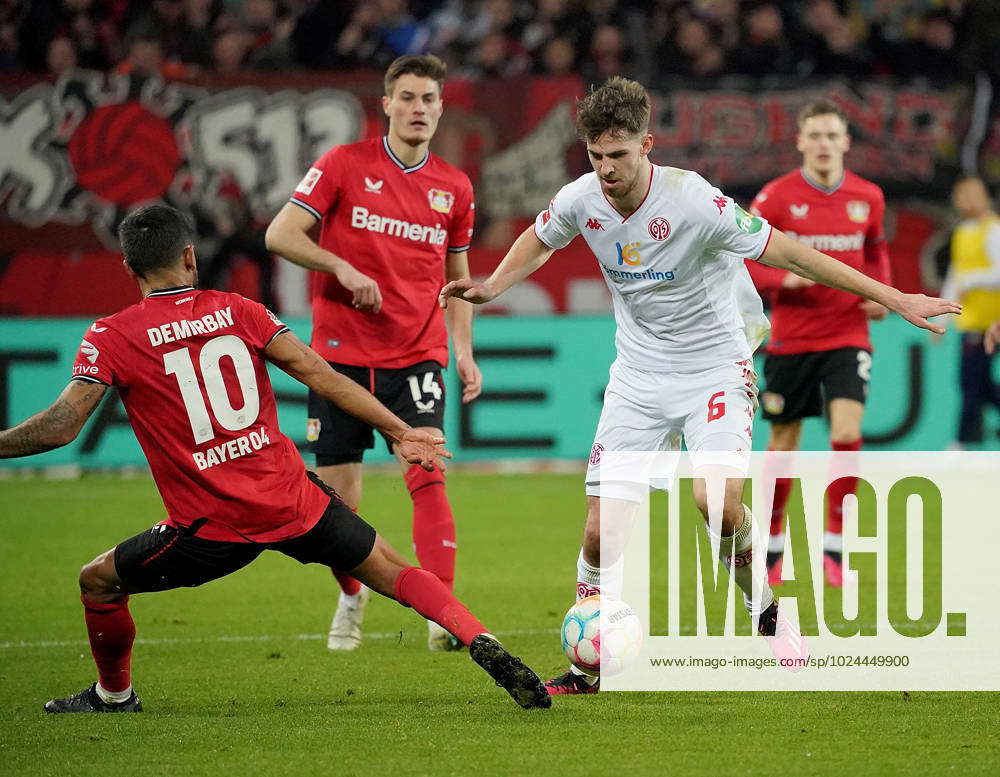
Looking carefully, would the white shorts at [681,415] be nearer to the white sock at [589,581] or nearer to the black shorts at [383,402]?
the white sock at [589,581]

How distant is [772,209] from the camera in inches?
323

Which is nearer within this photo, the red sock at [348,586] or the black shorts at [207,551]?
the black shorts at [207,551]

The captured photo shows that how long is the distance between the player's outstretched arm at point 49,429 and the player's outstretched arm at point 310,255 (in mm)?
1551

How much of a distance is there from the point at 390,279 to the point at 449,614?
2.13m

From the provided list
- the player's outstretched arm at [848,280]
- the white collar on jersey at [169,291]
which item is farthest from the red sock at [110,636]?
the player's outstretched arm at [848,280]

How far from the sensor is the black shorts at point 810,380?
812 centimetres

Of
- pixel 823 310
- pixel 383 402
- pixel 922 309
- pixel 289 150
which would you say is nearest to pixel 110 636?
pixel 383 402

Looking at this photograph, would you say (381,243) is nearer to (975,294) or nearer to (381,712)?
(381,712)

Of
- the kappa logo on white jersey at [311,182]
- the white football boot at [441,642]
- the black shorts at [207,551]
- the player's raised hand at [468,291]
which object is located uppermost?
the kappa logo on white jersey at [311,182]

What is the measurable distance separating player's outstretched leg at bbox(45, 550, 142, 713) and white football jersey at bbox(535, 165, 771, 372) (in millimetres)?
1989

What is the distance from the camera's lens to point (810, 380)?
324 inches

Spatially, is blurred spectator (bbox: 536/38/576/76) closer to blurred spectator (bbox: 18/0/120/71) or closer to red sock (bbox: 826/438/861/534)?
blurred spectator (bbox: 18/0/120/71)

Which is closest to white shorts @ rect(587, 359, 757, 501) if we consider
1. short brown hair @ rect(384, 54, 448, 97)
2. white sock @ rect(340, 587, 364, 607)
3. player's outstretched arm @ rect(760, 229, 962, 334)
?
player's outstretched arm @ rect(760, 229, 962, 334)

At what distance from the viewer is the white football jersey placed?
5.36 metres
